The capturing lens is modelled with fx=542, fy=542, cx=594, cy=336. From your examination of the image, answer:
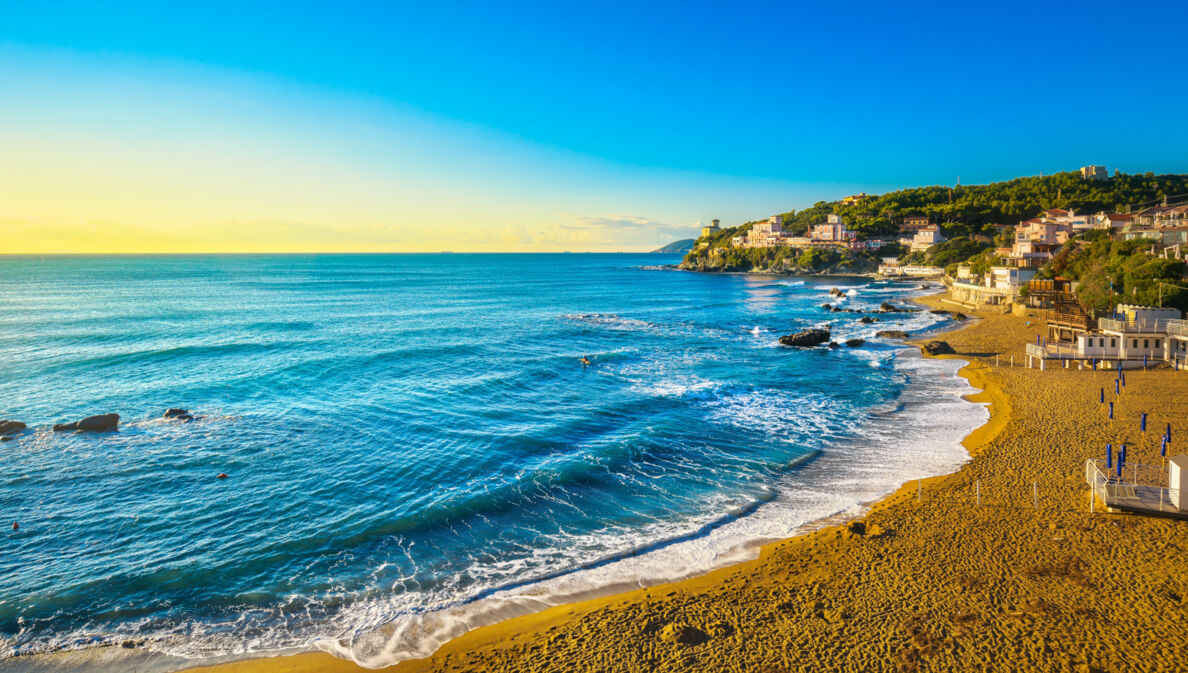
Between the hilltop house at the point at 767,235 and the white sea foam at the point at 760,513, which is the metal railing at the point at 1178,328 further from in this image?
the hilltop house at the point at 767,235

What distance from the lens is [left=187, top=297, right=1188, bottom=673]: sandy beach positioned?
34.2 feet

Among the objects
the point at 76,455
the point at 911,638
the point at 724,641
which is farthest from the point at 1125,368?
the point at 76,455

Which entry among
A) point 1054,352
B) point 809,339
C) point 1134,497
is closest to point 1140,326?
point 1054,352

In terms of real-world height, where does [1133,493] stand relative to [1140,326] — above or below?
below

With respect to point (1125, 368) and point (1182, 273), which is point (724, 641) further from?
point (1182, 273)

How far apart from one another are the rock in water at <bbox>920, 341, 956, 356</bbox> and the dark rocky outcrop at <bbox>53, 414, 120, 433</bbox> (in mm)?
50505

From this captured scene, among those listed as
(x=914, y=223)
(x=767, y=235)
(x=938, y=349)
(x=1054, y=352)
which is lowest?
(x=938, y=349)

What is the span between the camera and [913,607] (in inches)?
464

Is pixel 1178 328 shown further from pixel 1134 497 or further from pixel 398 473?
pixel 398 473

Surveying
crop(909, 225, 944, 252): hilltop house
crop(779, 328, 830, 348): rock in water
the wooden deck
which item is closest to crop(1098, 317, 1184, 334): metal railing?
crop(779, 328, 830, 348): rock in water

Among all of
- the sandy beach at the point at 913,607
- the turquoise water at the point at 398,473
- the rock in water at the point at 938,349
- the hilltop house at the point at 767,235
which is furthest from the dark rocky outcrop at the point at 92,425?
the hilltop house at the point at 767,235

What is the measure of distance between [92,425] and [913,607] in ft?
108

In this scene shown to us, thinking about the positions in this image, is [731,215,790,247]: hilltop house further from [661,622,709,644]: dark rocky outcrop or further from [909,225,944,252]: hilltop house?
[661,622,709,644]: dark rocky outcrop

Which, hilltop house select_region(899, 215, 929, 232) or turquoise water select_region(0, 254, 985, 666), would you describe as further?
hilltop house select_region(899, 215, 929, 232)
